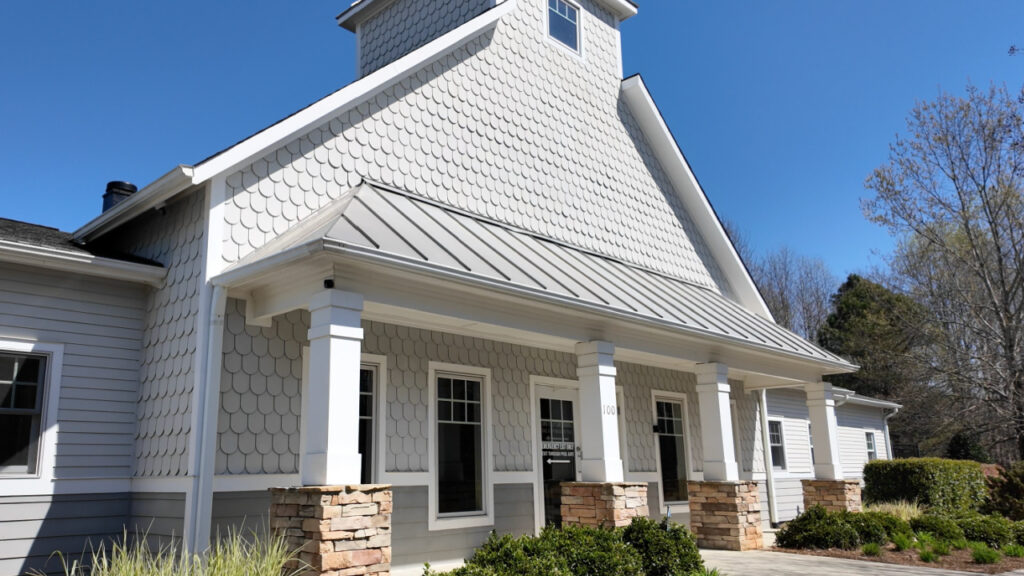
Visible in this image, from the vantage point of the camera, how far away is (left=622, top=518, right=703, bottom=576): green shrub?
7.90m

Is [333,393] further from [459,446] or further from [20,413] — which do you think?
[459,446]

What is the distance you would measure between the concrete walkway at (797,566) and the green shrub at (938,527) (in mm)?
2997

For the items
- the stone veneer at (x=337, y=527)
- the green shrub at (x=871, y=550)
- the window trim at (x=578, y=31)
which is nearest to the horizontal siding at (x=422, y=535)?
the stone veneer at (x=337, y=527)

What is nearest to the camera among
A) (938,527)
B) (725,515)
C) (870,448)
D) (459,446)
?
(459,446)

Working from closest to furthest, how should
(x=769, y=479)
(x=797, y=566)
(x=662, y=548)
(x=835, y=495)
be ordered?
1. (x=662, y=548)
2. (x=797, y=566)
3. (x=835, y=495)
4. (x=769, y=479)

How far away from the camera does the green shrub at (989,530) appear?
39.7 feet

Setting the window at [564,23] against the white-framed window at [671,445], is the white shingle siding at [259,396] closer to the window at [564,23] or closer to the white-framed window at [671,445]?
the white-framed window at [671,445]

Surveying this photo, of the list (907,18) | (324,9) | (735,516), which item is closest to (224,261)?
(735,516)

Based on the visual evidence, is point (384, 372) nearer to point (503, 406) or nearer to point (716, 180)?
point (503, 406)

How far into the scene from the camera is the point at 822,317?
139 ft

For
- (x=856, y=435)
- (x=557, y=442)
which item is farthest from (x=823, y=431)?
(x=856, y=435)

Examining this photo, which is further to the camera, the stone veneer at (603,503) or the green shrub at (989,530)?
the green shrub at (989,530)

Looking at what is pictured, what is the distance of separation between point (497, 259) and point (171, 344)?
364cm

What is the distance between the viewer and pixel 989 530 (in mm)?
12195
